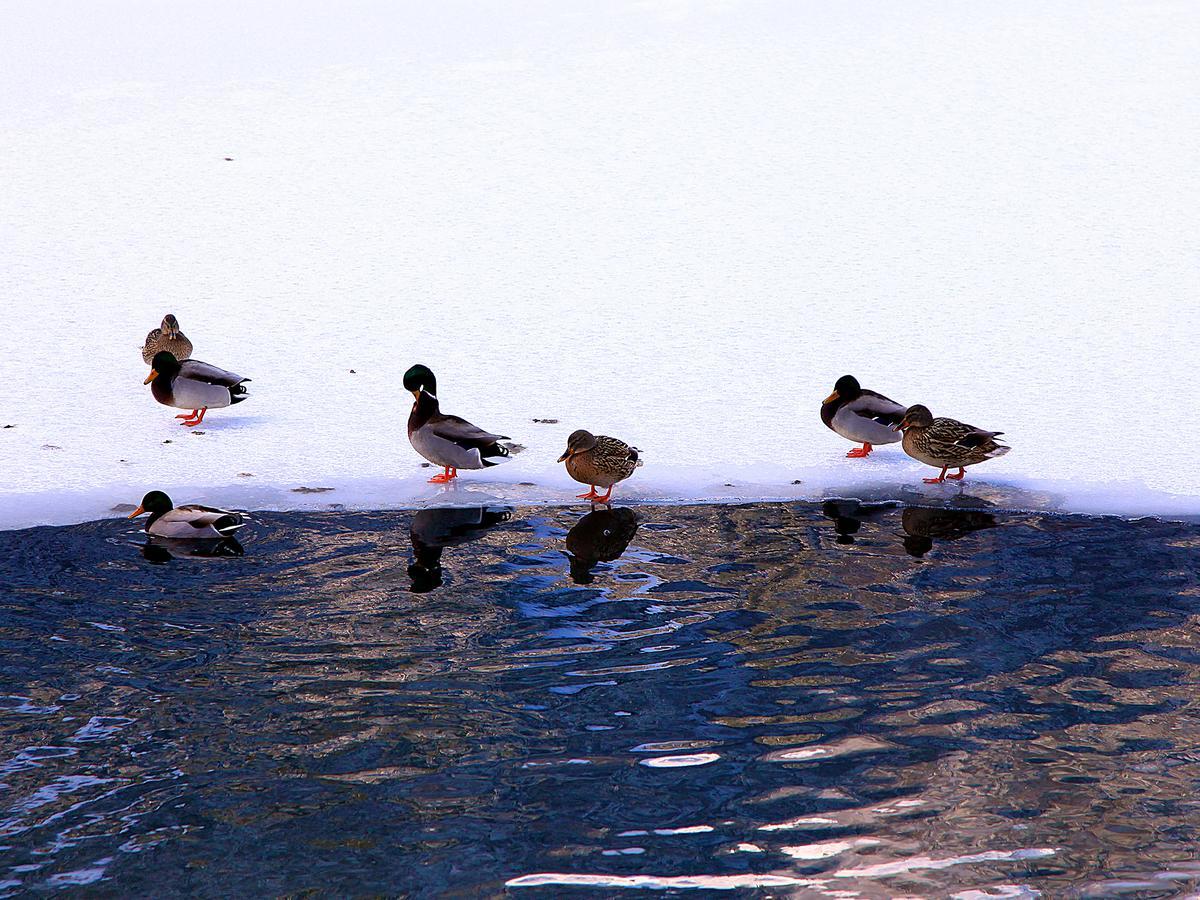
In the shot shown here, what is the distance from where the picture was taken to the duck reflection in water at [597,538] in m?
6.52

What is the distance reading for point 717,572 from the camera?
6.36 meters

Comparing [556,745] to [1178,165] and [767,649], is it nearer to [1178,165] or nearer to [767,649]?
[767,649]

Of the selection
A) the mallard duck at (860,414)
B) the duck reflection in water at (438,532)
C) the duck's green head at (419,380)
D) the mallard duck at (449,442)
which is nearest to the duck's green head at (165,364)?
the duck's green head at (419,380)

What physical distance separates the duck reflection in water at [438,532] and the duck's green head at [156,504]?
4.16 feet

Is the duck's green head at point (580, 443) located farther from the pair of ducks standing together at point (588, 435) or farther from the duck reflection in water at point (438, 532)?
the duck reflection in water at point (438, 532)

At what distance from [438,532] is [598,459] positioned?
0.97 m

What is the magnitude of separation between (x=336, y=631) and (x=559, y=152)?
30.9ft

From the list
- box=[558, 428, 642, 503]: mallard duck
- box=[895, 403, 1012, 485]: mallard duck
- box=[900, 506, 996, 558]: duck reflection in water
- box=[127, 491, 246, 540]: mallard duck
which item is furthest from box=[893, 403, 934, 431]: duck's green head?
box=[127, 491, 246, 540]: mallard duck

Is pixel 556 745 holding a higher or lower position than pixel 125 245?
lower

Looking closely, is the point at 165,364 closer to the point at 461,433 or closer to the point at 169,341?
the point at 169,341

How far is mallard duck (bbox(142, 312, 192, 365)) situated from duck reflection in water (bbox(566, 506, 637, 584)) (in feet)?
12.3

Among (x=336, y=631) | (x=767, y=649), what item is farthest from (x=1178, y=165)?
(x=336, y=631)

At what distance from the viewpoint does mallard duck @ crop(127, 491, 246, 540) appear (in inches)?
265

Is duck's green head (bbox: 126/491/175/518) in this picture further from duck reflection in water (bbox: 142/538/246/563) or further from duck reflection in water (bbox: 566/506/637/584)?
duck reflection in water (bbox: 566/506/637/584)
